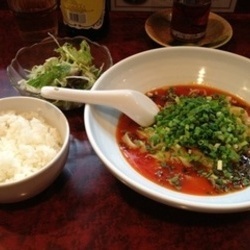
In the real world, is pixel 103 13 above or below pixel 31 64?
above

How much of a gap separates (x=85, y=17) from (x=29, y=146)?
67 cm

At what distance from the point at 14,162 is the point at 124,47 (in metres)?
0.81

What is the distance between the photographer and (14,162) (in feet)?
2.86

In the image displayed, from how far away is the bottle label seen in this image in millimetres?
1354

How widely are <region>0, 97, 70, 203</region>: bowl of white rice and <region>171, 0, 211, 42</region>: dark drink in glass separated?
67 centimetres

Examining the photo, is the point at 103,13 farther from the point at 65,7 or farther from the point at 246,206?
the point at 246,206

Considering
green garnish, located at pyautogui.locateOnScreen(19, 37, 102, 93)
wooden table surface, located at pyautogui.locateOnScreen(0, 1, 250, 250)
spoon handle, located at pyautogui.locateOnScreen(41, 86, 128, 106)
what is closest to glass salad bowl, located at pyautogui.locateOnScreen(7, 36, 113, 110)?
green garnish, located at pyautogui.locateOnScreen(19, 37, 102, 93)

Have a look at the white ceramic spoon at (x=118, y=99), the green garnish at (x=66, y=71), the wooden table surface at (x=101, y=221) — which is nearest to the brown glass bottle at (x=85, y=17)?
the green garnish at (x=66, y=71)

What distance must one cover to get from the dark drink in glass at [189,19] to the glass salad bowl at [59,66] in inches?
12.5

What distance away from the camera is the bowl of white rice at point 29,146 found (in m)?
0.82

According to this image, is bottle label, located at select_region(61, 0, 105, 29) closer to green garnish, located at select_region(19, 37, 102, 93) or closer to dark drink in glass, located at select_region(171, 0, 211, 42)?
green garnish, located at select_region(19, 37, 102, 93)

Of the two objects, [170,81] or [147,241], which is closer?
[147,241]

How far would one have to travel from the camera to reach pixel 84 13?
1375 millimetres

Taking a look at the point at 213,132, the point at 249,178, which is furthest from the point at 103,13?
the point at 249,178
